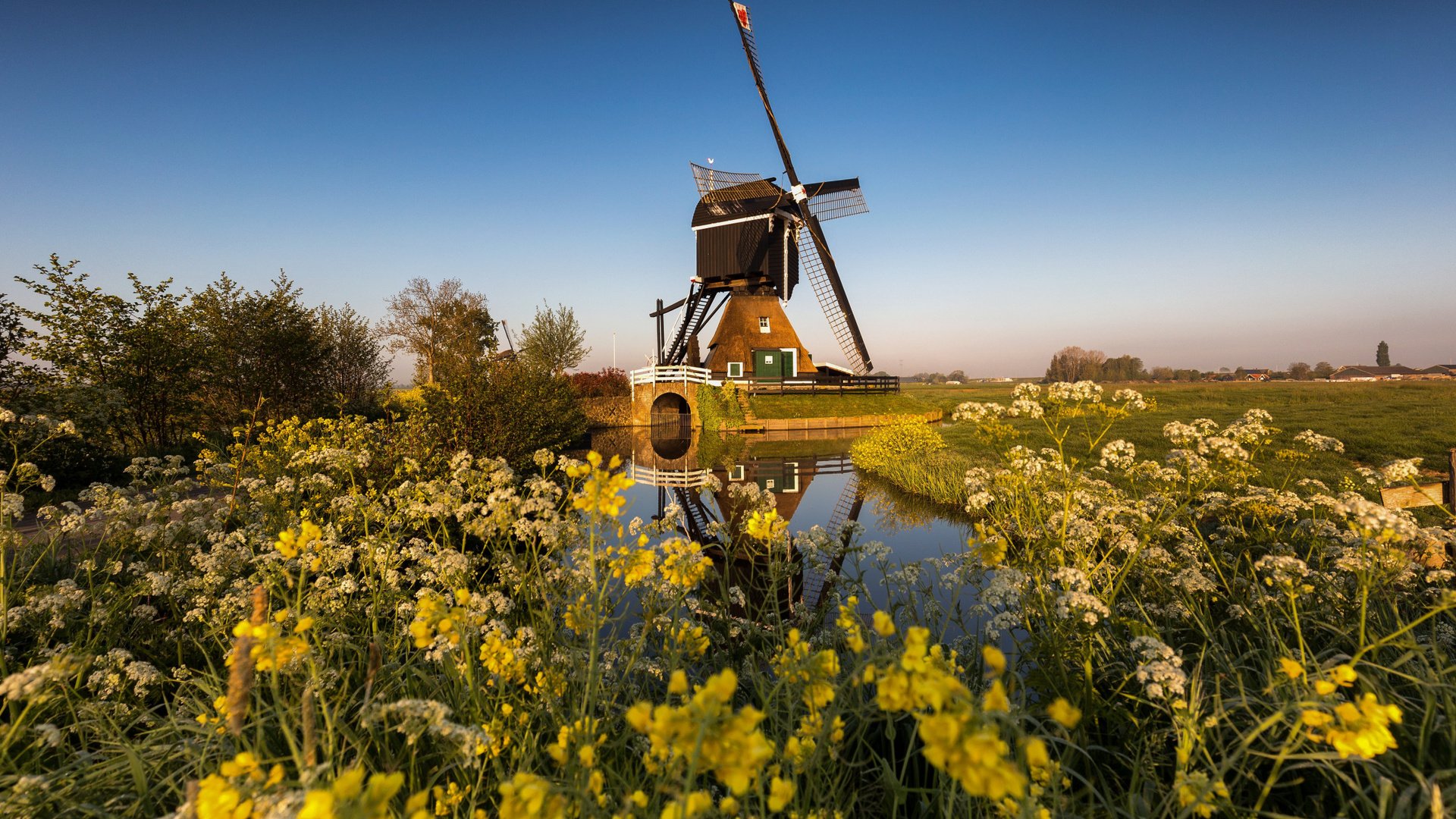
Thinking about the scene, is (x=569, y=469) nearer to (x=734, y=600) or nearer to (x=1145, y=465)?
(x=734, y=600)

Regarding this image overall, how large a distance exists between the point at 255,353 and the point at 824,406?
20584 mm

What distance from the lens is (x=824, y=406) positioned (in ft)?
86.6

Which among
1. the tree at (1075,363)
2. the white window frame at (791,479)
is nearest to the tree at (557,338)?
the white window frame at (791,479)

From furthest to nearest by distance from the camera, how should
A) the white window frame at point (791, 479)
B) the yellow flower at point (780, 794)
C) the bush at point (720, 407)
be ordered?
the bush at point (720, 407) → the white window frame at point (791, 479) → the yellow flower at point (780, 794)

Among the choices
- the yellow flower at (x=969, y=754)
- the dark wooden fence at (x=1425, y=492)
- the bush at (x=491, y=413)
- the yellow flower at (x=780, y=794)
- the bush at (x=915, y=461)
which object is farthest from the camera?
the bush at (x=915, y=461)

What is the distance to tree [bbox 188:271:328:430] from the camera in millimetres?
15820

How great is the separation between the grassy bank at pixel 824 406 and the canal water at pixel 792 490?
150 centimetres

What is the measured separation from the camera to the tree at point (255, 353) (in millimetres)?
15820

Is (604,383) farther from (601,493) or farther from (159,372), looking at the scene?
(601,493)

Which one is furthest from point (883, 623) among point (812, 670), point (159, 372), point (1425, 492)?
point (159, 372)

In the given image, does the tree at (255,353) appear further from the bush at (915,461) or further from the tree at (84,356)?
the bush at (915,461)

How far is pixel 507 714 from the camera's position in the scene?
1.94 m

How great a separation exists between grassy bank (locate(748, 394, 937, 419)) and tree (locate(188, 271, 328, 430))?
1632 centimetres

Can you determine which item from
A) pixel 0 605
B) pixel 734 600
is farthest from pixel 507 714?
pixel 0 605
